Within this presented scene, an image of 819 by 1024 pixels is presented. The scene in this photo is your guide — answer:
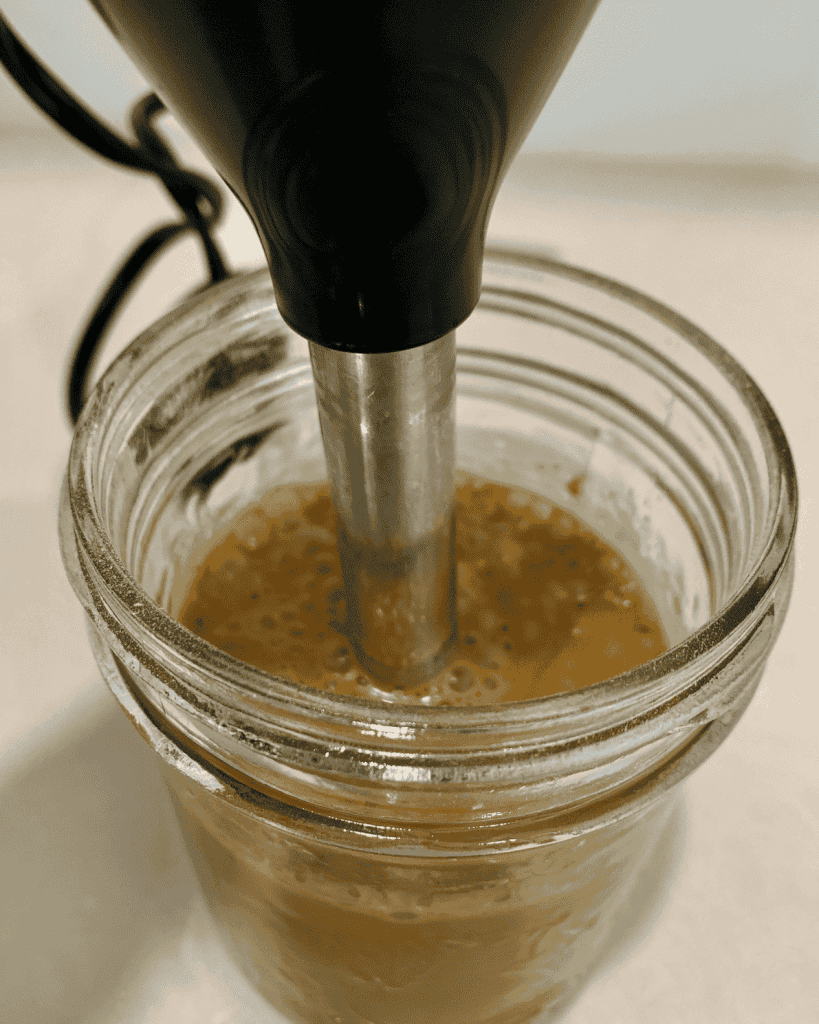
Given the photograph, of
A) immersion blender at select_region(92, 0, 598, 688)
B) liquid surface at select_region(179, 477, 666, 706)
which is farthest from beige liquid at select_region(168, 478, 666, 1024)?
immersion blender at select_region(92, 0, 598, 688)

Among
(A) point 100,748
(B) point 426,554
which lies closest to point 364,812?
(B) point 426,554

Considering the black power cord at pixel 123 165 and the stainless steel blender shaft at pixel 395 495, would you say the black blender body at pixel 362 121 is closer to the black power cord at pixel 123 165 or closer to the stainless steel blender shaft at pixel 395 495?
the stainless steel blender shaft at pixel 395 495

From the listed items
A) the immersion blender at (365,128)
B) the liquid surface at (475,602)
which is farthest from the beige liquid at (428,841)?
the immersion blender at (365,128)

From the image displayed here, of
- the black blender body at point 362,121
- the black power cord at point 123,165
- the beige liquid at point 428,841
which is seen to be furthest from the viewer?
the black power cord at point 123,165

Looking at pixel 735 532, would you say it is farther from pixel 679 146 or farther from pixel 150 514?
pixel 679 146

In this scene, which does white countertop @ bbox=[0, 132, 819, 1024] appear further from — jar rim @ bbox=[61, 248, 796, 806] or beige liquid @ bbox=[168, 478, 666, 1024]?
jar rim @ bbox=[61, 248, 796, 806]

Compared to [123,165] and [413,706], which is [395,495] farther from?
[123,165]
